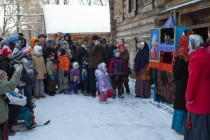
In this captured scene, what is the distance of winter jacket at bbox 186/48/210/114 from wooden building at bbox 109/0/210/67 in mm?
2523

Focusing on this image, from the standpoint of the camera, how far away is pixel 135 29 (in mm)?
11578

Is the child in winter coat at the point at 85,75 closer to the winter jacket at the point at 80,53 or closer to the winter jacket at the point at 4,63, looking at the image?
the winter jacket at the point at 80,53

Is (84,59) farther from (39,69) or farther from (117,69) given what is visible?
(39,69)

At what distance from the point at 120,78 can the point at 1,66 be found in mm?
4085

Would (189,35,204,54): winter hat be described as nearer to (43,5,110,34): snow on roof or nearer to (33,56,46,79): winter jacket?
(33,56,46,79): winter jacket

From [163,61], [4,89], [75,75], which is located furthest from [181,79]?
[75,75]

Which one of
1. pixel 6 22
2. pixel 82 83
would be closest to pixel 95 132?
pixel 82 83

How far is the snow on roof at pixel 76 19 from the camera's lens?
2281cm

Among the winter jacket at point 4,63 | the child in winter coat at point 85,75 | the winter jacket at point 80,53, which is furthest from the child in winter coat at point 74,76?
the winter jacket at point 4,63

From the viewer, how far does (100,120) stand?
5.67 m

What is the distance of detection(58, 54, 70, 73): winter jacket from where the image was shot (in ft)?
27.6

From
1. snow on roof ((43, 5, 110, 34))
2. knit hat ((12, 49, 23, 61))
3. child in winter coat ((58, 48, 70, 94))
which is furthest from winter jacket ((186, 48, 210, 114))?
snow on roof ((43, 5, 110, 34))

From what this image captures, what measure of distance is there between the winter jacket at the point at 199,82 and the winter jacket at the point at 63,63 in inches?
206

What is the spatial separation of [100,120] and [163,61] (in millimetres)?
2410
